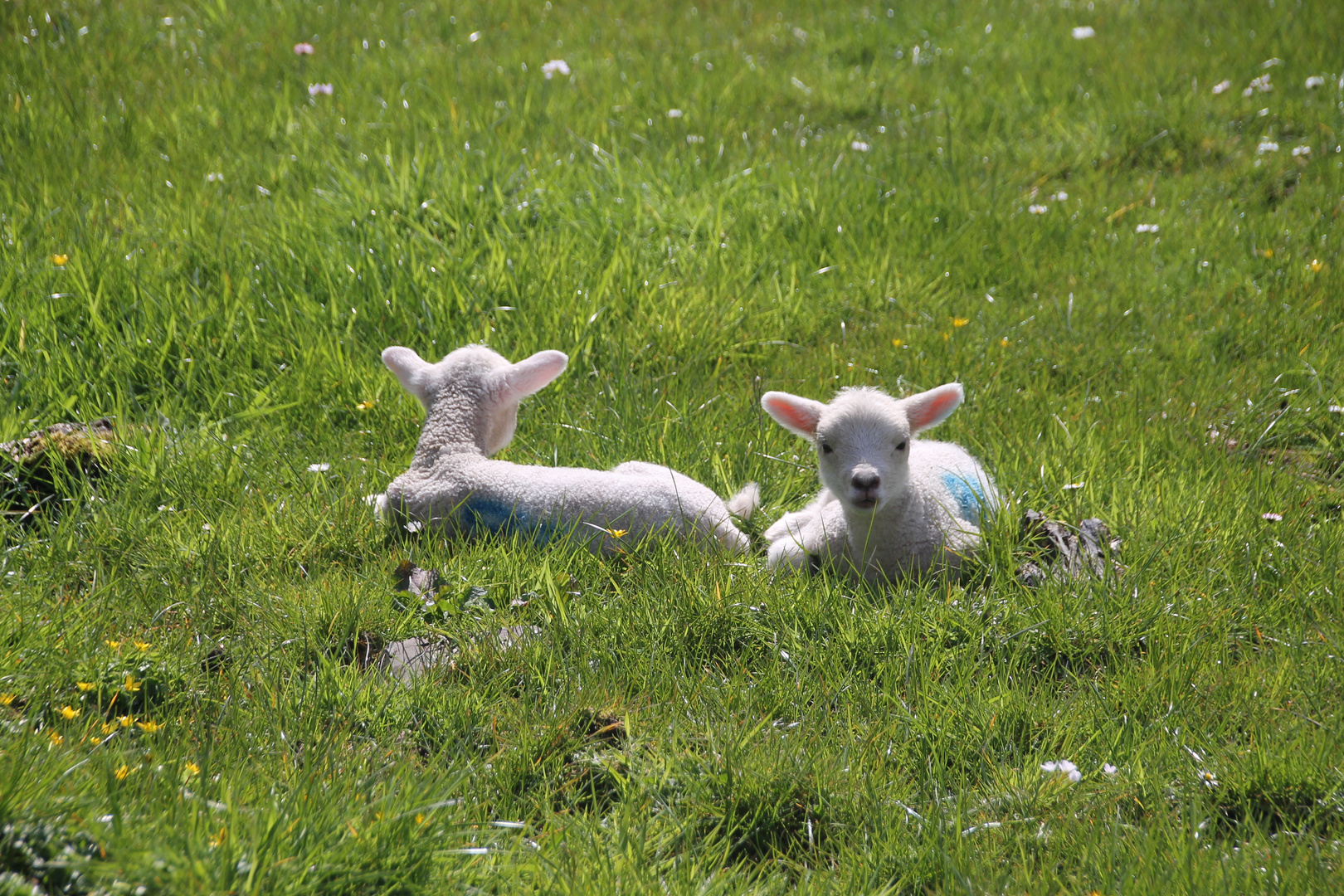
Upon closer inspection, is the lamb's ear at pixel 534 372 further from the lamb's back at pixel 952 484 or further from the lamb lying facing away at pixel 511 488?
the lamb's back at pixel 952 484

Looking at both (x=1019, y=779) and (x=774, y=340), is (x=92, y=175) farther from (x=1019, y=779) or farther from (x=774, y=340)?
(x=1019, y=779)

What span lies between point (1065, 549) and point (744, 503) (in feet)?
3.83

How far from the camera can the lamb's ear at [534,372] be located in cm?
387

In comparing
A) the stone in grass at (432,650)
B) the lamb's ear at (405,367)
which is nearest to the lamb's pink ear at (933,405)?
the stone in grass at (432,650)

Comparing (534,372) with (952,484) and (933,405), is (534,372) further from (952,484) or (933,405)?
(952,484)

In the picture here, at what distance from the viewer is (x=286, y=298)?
4918mm

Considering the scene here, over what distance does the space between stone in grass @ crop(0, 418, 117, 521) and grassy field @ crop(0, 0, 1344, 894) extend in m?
0.05

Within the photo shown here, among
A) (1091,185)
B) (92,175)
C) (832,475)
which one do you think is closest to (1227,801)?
(832,475)

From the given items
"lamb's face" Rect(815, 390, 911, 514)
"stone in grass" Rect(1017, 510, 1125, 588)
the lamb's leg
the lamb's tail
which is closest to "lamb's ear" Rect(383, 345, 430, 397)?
the lamb's tail

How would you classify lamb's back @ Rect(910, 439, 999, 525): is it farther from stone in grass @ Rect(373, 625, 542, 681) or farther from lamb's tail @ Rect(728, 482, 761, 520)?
stone in grass @ Rect(373, 625, 542, 681)

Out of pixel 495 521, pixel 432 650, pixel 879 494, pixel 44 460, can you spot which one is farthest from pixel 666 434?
pixel 44 460

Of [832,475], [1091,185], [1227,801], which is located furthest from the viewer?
[1091,185]

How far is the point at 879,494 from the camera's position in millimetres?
3320

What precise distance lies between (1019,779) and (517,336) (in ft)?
10.1
